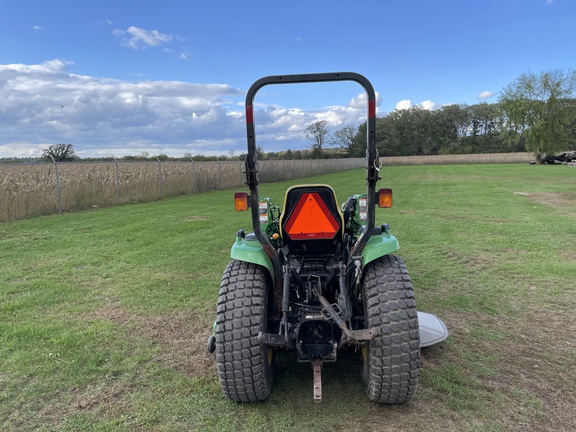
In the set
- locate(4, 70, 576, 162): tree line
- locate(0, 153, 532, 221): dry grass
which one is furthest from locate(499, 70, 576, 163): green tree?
locate(0, 153, 532, 221): dry grass

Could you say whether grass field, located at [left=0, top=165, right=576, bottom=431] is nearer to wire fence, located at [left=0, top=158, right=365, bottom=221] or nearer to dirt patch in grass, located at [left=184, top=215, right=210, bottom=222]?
dirt patch in grass, located at [left=184, top=215, right=210, bottom=222]

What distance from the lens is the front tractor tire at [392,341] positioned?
2834 millimetres

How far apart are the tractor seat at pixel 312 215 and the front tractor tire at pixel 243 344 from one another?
20.7 inches

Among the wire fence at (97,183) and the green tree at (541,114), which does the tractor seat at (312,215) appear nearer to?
the wire fence at (97,183)

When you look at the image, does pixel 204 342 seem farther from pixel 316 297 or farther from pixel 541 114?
pixel 541 114

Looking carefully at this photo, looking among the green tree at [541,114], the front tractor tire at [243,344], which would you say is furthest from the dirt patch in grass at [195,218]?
the green tree at [541,114]

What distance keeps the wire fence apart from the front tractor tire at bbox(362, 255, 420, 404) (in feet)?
19.5

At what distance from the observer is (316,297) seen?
323cm

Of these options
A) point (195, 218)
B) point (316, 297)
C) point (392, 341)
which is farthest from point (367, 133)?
point (195, 218)

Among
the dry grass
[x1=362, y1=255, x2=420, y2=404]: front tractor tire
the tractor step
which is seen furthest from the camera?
the dry grass

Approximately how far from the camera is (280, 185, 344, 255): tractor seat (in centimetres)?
331

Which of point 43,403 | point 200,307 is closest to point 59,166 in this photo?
point 200,307

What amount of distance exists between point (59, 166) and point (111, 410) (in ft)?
46.8

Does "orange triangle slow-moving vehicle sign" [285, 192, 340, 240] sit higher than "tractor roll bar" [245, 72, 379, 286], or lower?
lower
